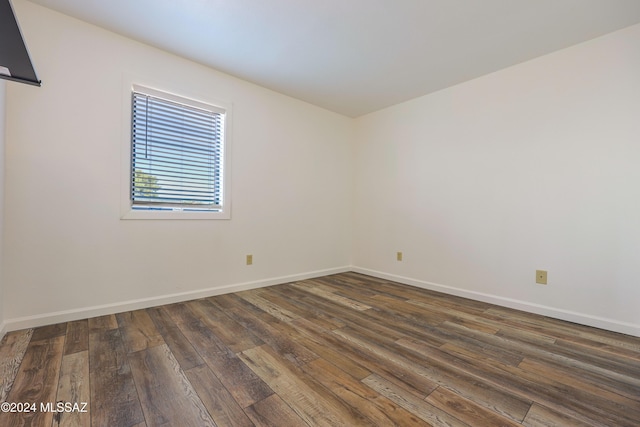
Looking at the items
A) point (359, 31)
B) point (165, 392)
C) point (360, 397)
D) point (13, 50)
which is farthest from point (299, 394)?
point (359, 31)

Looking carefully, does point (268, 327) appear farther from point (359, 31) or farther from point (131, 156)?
point (359, 31)

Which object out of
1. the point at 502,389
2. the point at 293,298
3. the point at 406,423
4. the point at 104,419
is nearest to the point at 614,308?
the point at 502,389

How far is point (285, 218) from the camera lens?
10.7 ft

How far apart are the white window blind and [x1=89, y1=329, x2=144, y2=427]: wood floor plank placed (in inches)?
44.6

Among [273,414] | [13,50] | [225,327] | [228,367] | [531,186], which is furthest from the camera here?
[531,186]

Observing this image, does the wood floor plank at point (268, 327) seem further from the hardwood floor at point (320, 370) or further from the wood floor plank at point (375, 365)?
the wood floor plank at point (375, 365)

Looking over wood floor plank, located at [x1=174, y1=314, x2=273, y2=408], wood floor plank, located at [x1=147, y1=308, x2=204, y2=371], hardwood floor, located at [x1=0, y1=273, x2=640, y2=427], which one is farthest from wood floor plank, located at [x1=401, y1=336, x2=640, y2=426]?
wood floor plank, located at [x1=147, y1=308, x2=204, y2=371]

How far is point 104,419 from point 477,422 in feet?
4.80

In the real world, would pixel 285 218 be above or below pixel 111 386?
above

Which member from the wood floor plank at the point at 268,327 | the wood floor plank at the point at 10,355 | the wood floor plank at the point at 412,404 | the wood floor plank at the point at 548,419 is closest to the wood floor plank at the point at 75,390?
the wood floor plank at the point at 10,355

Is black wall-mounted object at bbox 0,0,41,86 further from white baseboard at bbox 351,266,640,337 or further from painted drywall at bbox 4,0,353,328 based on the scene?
white baseboard at bbox 351,266,640,337

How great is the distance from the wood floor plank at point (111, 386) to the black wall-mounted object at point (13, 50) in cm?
135

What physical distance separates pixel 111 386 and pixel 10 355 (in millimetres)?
784

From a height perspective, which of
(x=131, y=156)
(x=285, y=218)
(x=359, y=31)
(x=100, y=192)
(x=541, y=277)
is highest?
(x=359, y=31)
